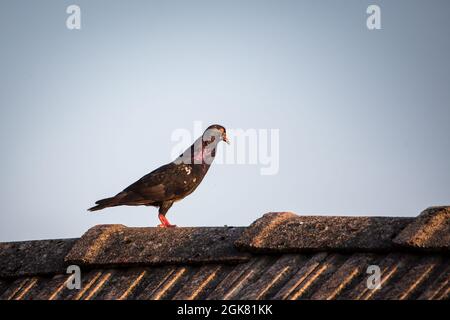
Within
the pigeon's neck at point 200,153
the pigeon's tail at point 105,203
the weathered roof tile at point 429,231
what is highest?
the weathered roof tile at point 429,231

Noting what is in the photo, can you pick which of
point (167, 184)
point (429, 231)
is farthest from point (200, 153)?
point (429, 231)

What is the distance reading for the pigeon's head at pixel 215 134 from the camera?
11383 millimetres

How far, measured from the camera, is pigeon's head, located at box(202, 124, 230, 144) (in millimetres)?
11383

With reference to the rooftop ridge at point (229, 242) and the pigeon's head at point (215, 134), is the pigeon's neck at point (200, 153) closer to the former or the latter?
the pigeon's head at point (215, 134)

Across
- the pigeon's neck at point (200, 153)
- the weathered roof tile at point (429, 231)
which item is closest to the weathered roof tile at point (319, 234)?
the weathered roof tile at point (429, 231)

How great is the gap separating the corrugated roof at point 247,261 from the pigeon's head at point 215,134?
3462 mm

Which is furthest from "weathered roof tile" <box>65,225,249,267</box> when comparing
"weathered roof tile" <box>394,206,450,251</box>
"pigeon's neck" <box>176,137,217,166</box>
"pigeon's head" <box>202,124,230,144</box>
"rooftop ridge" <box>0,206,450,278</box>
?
"pigeon's head" <box>202,124,230,144</box>

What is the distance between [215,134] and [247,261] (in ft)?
14.7

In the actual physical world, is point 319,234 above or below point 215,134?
below

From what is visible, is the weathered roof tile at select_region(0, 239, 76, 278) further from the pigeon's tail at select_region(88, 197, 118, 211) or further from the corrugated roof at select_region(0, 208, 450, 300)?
the pigeon's tail at select_region(88, 197, 118, 211)

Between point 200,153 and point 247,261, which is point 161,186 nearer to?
point 200,153

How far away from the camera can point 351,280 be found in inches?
252

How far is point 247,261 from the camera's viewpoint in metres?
7.10
